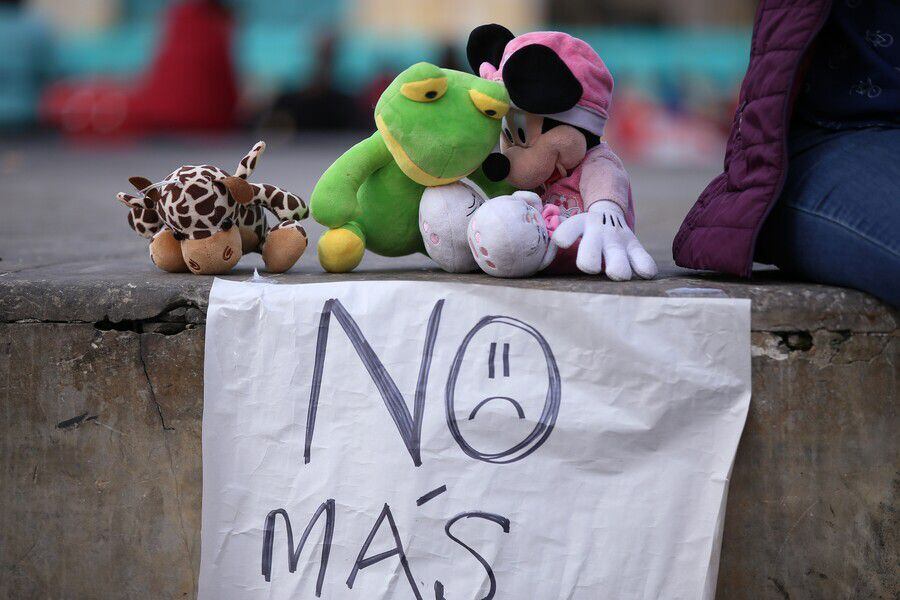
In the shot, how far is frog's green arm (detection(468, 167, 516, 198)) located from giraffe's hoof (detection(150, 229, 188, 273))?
548 millimetres

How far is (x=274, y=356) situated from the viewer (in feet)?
5.31

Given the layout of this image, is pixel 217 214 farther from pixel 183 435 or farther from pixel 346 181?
pixel 183 435

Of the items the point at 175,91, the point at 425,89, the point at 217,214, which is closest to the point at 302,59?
the point at 175,91

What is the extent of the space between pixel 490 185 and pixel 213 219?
1.63 feet

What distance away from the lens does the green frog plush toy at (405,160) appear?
5.31 ft

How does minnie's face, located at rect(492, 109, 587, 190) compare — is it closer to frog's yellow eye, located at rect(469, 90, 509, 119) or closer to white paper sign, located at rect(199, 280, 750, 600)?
frog's yellow eye, located at rect(469, 90, 509, 119)

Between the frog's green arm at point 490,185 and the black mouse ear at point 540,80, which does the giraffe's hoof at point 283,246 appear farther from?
the black mouse ear at point 540,80

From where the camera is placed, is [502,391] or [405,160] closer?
[502,391]

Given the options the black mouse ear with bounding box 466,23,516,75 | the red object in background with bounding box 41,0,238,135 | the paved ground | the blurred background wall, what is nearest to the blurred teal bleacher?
the blurred background wall

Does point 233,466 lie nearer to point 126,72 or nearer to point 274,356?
point 274,356

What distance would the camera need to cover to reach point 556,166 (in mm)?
1751

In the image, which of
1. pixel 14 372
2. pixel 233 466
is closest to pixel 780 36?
pixel 233 466

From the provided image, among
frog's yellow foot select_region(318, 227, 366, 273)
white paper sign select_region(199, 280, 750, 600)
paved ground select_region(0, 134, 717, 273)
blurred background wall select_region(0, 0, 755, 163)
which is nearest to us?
white paper sign select_region(199, 280, 750, 600)

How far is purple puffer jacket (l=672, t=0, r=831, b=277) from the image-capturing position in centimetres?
163
